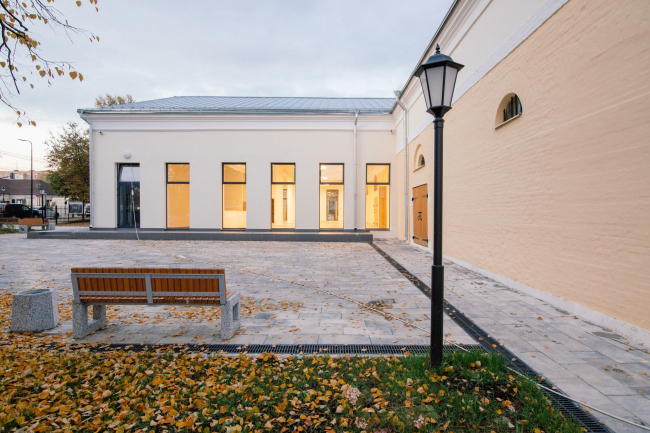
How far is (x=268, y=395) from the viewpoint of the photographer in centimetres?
261

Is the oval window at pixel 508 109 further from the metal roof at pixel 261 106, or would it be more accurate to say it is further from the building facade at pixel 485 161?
the metal roof at pixel 261 106

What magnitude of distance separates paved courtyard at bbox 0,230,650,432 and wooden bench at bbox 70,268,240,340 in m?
0.44

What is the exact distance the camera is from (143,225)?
51.3ft

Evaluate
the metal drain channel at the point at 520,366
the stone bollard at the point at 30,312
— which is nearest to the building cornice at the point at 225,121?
the metal drain channel at the point at 520,366

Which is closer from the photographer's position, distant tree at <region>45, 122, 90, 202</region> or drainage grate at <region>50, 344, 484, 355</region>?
drainage grate at <region>50, 344, 484, 355</region>

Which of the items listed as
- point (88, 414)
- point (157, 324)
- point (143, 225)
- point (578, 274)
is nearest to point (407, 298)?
point (578, 274)

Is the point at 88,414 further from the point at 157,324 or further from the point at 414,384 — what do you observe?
the point at 414,384

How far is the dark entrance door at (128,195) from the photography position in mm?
15945

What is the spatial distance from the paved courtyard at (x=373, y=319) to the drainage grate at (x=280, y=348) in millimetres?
124

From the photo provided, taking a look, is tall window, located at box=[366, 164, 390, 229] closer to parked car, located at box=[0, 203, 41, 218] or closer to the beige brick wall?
the beige brick wall

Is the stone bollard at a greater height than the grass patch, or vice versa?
the stone bollard

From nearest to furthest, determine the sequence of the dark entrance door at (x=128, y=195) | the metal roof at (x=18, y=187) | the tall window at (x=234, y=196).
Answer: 1. the tall window at (x=234, y=196)
2. the dark entrance door at (x=128, y=195)
3. the metal roof at (x=18, y=187)

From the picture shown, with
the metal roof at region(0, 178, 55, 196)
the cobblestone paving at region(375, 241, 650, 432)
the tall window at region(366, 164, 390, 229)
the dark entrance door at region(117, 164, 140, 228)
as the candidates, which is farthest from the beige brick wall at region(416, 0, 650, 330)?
the metal roof at region(0, 178, 55, 196)

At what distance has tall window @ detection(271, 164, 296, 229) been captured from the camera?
51.7 ft
